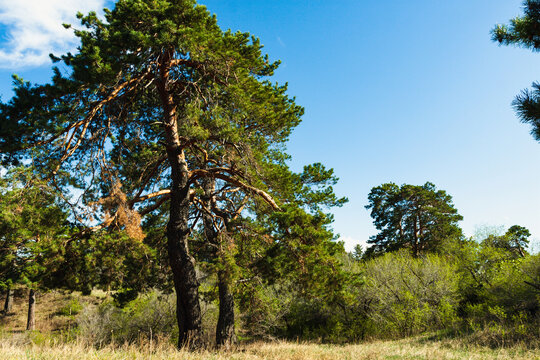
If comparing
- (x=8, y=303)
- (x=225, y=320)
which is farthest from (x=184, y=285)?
(x=8, y=303)

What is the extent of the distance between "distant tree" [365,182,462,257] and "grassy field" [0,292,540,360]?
54.9 feet

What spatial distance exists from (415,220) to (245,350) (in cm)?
2569

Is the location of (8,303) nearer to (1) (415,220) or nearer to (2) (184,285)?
(2) (184,285)

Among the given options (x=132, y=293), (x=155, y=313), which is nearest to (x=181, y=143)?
(x=132, y=293)

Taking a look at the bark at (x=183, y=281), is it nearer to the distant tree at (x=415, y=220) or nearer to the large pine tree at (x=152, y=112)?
the large pine tree at (x=152, y=112)

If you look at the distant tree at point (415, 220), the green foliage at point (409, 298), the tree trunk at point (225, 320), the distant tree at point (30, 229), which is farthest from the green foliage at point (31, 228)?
the distant tree at point (415, 220)

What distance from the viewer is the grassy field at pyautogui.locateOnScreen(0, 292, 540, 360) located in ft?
14.8

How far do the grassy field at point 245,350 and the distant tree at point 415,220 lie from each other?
1673cm

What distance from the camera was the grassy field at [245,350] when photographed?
4520mm

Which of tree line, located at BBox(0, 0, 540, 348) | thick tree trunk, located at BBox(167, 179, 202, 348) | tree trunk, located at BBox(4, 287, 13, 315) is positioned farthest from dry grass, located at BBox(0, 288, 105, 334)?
thick tree trunk, located at BBox(167, 179, 202, 348)

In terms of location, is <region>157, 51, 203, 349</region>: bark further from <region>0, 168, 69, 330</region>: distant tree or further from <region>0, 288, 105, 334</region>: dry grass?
<region>0, 288, 105, 334</region>: dry grass

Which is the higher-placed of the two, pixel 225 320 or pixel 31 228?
pixel 31 228

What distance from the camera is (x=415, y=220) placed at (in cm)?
2992

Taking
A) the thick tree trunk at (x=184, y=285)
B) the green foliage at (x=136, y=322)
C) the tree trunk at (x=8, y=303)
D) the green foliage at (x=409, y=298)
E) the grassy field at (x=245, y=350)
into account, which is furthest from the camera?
the tree trunk at (x=8, y=303)
